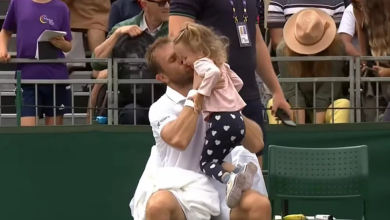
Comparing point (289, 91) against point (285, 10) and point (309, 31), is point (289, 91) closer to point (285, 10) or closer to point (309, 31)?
point (309, 31)

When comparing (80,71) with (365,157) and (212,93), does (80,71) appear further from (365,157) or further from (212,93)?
(212,93)

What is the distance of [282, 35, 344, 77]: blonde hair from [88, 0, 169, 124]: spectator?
94 centimetres

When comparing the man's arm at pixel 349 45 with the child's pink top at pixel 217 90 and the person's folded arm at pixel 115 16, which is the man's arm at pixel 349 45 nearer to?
the person's folded arm at pixel 115 16

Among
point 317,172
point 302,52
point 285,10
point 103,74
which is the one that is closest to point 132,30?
point 103,74

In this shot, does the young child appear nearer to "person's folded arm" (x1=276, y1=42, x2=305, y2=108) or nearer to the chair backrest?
the chair backrest

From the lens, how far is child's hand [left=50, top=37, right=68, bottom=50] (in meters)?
6.89

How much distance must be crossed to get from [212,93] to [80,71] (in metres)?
4.08

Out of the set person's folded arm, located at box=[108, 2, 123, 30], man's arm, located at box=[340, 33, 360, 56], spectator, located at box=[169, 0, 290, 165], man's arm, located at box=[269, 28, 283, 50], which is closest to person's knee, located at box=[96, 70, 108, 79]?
person's folded arm, located at box=[108, 2, 123, 30]

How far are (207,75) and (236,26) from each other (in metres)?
0.76

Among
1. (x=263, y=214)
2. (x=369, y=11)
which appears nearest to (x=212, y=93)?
(x=263, y=214)

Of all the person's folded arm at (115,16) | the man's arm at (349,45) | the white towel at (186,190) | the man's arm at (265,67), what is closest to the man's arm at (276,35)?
the man's arm at (349,45)

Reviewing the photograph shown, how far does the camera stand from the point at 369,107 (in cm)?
680

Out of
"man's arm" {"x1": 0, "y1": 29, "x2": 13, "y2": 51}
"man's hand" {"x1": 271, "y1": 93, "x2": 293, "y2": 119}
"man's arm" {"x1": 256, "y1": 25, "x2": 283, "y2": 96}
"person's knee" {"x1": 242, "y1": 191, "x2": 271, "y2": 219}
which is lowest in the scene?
"person's knee" {"x1": 242, "y1": 191, "x2": 271, "y2": 219}

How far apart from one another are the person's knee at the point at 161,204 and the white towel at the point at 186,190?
1.7 inches
